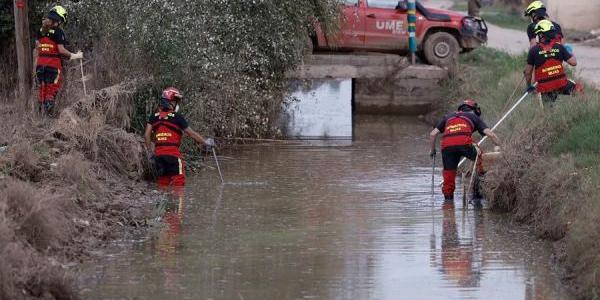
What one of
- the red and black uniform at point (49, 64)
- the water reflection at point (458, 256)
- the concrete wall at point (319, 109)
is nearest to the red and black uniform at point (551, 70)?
the water reflection at point (458, 256)

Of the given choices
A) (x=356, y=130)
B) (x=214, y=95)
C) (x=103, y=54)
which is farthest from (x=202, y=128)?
(x=356, y=130)

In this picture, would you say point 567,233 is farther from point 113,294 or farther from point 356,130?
point 356,130

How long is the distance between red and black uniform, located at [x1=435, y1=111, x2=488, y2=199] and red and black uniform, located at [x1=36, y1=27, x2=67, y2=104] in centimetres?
620

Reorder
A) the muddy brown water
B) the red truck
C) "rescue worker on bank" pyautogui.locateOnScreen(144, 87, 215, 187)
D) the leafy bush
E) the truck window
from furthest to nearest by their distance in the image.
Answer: the truck window
the red truck
the leafy bush
"rescue worker on bank" pyautogui.locateOnScreen(144, 87, 215, 187)
the muddy brown water

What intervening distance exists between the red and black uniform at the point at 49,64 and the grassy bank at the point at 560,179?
6759 mm

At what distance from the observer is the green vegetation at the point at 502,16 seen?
41312 millimetres

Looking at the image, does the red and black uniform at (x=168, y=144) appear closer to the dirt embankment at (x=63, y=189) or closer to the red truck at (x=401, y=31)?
the dirt embankment at (x=63, y=189)

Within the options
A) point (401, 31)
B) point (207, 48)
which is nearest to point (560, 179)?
point (207, 48)

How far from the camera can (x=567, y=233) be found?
11.4 meters

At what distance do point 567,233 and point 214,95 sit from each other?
27.8 feet

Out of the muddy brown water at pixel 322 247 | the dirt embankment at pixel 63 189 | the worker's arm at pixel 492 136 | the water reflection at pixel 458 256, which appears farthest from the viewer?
the worker's arm at pixel 492 136

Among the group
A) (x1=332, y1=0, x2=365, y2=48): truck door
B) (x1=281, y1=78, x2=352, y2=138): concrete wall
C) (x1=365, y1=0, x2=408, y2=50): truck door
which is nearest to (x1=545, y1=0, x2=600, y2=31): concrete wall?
(x1=365, y1=0, x2=408, y2=50): truck door

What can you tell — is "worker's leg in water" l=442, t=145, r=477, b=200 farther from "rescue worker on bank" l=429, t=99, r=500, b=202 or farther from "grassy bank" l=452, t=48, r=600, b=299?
"grassy bank" l=452, t=48, r=600, b=299

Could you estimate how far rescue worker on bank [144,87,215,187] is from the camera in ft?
51.3
